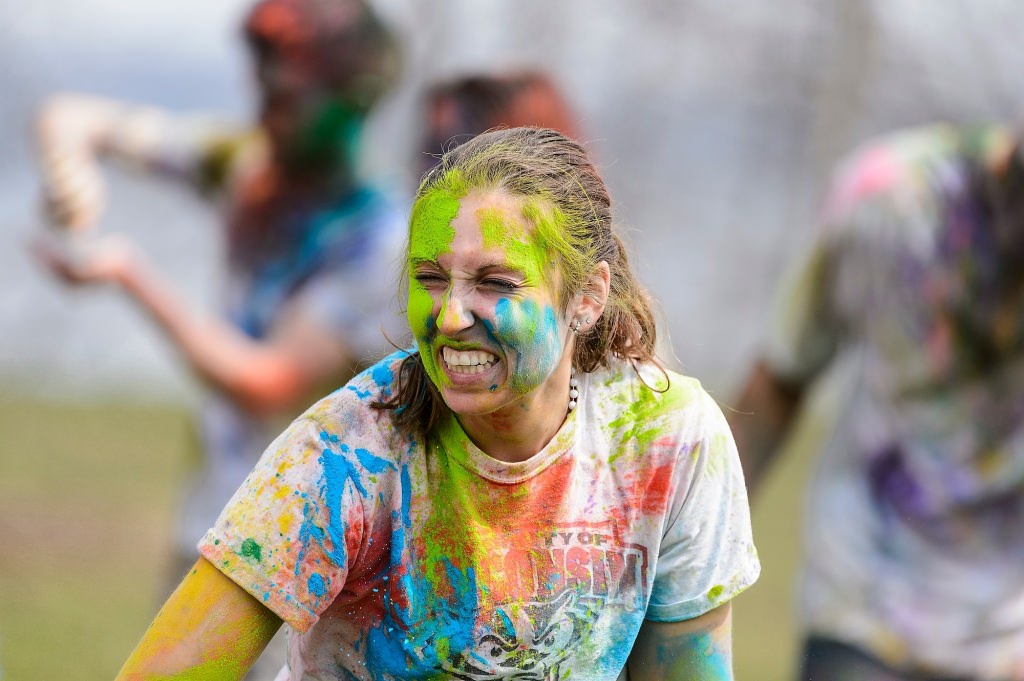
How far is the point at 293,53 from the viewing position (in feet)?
14.4

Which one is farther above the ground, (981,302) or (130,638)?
(981,302)

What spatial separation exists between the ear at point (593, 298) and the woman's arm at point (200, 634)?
24.4 inches

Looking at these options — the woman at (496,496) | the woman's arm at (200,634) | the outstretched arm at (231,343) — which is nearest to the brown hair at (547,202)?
the woman at (496,496)

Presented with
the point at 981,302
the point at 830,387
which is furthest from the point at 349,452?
the point at 830,387

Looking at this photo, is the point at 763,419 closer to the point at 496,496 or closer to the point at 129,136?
the point at 496,496

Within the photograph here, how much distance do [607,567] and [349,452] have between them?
1.37 ft

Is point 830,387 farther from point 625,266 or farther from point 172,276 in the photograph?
point 625,266

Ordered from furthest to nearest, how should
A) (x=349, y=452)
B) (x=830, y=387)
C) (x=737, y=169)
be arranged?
(x=737, y=169) → (x=830, y=387) → (x=349, y=452)

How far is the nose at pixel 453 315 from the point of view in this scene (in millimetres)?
1994

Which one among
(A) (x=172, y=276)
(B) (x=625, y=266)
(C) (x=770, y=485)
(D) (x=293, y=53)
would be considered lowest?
(C) (x=770, y=485)

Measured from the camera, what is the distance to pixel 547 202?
2.09 metres

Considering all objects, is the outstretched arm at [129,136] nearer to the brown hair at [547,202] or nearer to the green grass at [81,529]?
the green grass at [81,529]

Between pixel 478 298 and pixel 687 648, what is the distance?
64cm

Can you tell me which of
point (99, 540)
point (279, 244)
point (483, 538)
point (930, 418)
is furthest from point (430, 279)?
point (99, 540)
